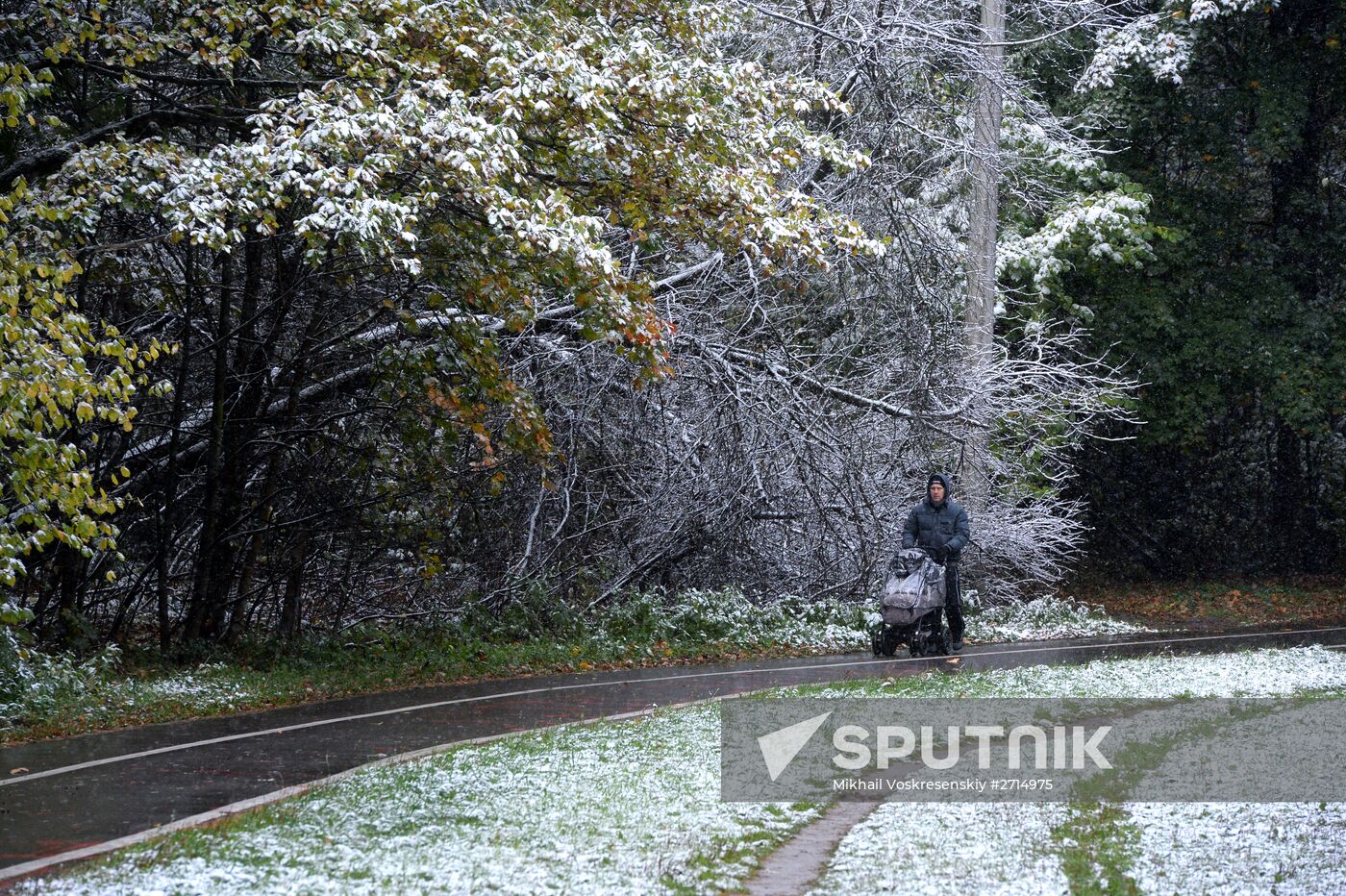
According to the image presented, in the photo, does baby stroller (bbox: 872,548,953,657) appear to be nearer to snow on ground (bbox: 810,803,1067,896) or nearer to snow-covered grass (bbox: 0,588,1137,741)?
snow-covered grass (bbox: 0,588,1137,741)

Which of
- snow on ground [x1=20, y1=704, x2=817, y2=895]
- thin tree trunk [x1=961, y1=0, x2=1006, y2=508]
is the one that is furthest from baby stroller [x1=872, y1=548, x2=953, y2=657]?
snow on ground [x1=20, y1=704, x2=817, y2=895]

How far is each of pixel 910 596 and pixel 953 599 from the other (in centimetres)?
98

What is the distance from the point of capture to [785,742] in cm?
1051

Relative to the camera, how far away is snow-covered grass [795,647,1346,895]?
663 cm

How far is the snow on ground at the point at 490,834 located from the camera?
6242mm

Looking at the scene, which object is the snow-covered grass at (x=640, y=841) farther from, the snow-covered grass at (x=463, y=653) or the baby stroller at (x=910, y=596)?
the baby stroller at (x=910, y=596)

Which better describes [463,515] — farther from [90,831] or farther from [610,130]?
[90,831]

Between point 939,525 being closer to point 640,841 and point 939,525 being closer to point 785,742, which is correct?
point 785,742

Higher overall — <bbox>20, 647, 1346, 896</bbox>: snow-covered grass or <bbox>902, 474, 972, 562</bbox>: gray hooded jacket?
<bbox>902, 474, 972, 562</bbox>: gray hooded jacket

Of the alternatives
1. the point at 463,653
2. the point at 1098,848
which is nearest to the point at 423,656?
the point at 463,653

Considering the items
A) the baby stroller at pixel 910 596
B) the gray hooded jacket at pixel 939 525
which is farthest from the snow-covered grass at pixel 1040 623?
the gray hooded jacket at pixel 939 525

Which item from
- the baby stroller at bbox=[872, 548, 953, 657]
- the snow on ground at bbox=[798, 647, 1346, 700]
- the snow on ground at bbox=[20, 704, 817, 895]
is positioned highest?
the snow on ground at bbox=[20, 704, 817, 895]

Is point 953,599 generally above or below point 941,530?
below

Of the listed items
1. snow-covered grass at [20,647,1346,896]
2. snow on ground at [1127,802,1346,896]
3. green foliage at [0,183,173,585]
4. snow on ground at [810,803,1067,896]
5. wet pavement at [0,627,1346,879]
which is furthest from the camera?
green foliage at [0,183,173,585]
